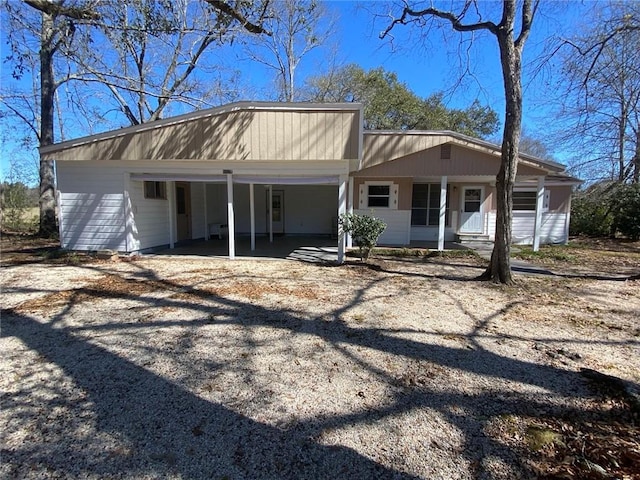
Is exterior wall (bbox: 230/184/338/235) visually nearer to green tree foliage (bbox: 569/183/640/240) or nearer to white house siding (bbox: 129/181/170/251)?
white house siding (bbox: 129/181/170/251)

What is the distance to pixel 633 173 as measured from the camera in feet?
53.0

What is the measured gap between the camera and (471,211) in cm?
1297

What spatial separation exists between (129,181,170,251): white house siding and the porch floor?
0.45 metres

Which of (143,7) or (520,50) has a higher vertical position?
(143,7)

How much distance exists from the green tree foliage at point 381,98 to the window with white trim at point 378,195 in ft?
36.5

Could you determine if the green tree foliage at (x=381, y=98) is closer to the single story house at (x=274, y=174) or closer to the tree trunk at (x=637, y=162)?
the tree trunk at (x=637, y=162)

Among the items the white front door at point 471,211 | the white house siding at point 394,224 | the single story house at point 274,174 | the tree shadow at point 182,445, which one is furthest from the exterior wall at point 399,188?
the tree shadow at point 182,445

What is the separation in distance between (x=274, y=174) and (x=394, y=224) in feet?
16.7

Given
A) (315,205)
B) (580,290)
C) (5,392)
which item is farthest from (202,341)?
(315,205)

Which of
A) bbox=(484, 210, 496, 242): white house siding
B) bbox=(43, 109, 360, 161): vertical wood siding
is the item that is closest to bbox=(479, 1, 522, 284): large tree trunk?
bbox=(43, 109, 360, 161): vertical wood siding

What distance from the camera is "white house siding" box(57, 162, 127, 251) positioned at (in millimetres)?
8867

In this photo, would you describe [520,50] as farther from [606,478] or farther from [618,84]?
[618,84]

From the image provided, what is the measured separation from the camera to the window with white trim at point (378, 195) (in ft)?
37.8

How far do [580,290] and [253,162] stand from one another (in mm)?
7459
